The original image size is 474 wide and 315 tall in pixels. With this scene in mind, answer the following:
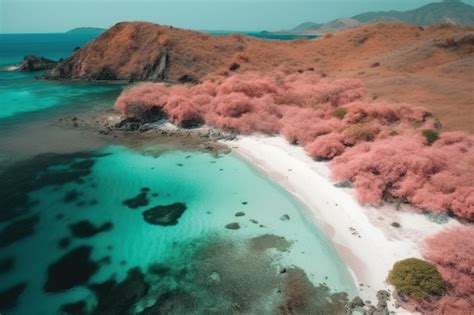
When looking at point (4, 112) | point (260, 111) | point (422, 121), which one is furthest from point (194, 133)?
point (4, 112)

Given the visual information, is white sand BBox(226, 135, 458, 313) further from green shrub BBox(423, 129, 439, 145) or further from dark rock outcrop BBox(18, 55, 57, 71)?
dark rock outcrop BBox(18, 55, 57, 71)

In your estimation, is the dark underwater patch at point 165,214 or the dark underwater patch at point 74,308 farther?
the dark underwater patch at point 165,214

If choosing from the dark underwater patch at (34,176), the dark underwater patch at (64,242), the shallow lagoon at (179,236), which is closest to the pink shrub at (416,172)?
the shallow lagoon at (179,236)

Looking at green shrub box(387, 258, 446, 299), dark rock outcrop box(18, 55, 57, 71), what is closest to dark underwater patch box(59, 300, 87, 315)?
green shrub box(387, 258, 446, 299)

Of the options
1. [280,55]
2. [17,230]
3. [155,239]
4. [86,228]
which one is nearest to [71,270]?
[86,228]

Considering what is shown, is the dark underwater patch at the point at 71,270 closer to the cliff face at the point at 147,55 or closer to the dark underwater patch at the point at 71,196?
the dark underwater patch at the point at 71,196

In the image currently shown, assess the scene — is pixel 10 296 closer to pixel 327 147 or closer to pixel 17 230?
pixel 17 230

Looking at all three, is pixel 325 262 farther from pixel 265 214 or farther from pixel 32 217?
pixel 32 217
